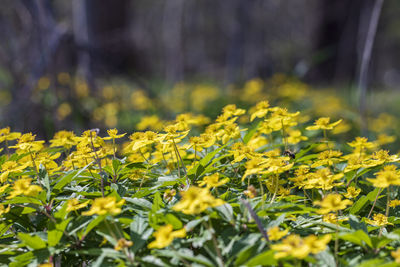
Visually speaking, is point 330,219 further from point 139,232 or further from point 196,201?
point 139,232

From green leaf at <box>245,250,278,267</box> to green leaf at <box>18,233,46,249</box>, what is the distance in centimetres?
62

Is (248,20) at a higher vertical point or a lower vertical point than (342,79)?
higher

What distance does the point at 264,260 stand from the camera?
1.04 m

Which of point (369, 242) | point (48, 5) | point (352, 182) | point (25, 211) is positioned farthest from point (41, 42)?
point (369, 242)

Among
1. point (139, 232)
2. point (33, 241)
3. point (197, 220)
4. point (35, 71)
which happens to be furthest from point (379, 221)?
point (35, 71)

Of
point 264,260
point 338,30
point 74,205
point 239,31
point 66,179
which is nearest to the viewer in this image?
point 264,260

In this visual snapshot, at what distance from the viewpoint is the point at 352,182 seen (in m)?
1.66

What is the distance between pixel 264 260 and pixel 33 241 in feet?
2.23

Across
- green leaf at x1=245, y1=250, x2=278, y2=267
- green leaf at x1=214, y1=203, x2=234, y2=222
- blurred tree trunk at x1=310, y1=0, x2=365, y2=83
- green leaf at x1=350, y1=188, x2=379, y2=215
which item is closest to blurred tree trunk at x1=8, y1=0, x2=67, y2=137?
green leaf at x1=214, y1=203, x2=234, y2=222

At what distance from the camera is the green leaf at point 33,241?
3.91 ft

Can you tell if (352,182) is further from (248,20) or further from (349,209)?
(248,20)

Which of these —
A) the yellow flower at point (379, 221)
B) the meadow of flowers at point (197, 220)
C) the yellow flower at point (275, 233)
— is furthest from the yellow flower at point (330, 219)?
the yellow flower at point (275, 233)

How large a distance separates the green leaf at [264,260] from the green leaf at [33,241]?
62cm

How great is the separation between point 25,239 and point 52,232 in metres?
0.08
